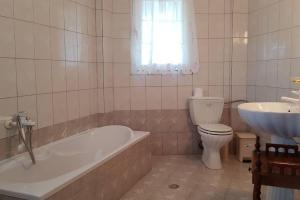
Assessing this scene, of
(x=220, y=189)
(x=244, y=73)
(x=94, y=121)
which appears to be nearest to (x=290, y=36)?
(x=244, y=73)

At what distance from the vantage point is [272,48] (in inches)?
117

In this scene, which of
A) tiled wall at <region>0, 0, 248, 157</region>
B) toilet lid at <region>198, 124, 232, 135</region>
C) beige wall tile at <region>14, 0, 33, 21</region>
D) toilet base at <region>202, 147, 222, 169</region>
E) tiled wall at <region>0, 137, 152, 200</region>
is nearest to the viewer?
tiled wall at <region>0, 137, 152, 200</region>

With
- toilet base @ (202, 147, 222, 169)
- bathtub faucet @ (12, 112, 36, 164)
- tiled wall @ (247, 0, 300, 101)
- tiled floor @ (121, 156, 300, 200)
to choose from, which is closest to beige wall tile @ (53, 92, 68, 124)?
bathtub faucet @ (12, 112, 36, 164)

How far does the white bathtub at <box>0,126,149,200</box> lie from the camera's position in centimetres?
158

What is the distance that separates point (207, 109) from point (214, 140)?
50cm

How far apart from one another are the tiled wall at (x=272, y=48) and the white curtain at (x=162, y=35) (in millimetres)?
759

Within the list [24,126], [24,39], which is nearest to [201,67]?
[24,39]

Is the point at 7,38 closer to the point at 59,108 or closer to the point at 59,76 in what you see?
the point at 59,76

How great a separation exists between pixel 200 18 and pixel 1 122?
2597mm

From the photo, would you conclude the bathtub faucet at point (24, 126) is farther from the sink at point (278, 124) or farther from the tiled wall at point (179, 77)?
the sink at point (278, 124)

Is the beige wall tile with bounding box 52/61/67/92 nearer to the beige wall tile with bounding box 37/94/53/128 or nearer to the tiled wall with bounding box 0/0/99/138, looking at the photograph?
the tiled wall with bounding box 0/0/99/138

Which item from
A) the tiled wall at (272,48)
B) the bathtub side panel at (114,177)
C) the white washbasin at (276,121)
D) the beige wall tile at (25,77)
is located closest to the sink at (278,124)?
the white washbasin at (276,121)

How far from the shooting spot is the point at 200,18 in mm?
3475

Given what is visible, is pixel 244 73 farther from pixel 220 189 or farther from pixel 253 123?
pixel 253 123
